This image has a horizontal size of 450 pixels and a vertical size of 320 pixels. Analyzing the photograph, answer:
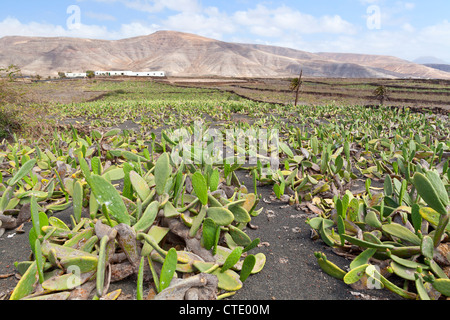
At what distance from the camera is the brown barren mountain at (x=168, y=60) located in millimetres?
106625

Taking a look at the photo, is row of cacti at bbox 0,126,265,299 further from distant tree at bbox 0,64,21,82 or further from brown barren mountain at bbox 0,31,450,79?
brown barren mountain at bbox 0,31,450,79

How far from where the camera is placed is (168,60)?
118812mm

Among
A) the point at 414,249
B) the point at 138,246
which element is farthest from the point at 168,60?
the point at 414,249

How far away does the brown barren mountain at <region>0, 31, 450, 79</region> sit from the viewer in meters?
107

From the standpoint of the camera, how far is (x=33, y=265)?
138 centimetres

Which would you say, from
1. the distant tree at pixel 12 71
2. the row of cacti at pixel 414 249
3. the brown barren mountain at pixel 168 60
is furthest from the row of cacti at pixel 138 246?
the brown barren mountain at pixel 168 60

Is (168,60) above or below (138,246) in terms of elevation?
above

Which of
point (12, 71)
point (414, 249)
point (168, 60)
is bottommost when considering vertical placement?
point (414, 249)

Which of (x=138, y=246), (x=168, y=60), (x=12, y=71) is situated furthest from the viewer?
(x=168, y=60)

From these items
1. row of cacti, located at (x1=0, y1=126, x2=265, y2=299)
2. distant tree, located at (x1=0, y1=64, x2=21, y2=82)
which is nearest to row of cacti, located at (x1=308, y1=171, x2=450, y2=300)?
row of cacti, located at (x1=0, y1=126, x2=265, y2=299)

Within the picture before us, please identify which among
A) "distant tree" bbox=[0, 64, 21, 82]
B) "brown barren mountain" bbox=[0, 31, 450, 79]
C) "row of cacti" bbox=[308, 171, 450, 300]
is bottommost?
"row of cacti" bbox=[308, 171, 450, 300]

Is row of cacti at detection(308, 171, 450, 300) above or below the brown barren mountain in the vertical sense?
below

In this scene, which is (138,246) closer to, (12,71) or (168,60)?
(12,71)

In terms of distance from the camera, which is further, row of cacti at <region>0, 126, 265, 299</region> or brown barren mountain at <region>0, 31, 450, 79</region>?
brown barren mountain at <region>0, 31, 450, 79</region>
